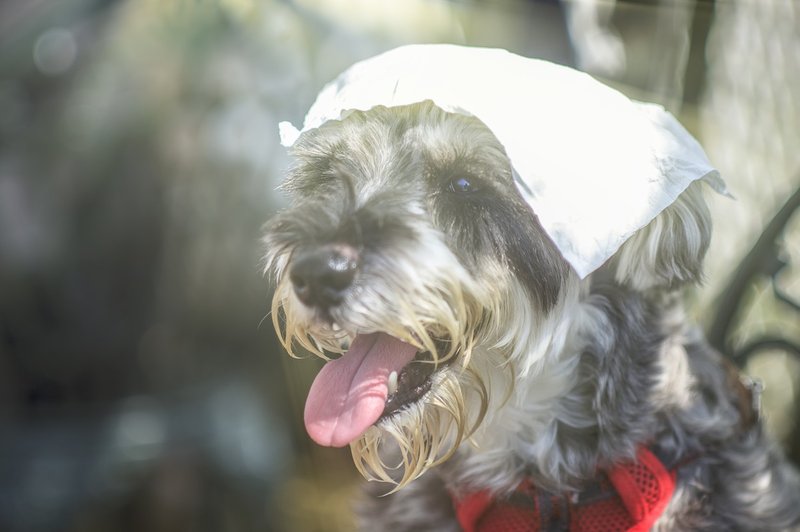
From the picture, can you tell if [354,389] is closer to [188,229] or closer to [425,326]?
[425,326]

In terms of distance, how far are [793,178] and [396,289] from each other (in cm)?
189

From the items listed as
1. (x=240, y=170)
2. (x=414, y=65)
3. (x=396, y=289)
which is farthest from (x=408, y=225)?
(x=240, y=170)

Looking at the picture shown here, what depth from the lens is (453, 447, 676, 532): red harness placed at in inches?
54.6

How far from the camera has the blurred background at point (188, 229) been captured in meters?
2.34

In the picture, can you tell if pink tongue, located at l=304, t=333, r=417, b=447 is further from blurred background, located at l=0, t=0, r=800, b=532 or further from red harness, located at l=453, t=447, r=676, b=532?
blurred background, located at l=0, t=0, r=800, b=532

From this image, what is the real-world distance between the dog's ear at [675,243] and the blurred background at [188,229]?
2.66 ft

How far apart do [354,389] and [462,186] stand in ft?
1.35

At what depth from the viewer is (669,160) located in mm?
1161

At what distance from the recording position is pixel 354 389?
48.5 inches

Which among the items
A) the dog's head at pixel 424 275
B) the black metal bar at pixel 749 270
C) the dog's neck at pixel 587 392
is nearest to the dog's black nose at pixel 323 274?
the dog's head at pixel 424 275

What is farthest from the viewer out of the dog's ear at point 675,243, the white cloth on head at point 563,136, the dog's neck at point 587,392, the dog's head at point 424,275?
the dog's neck at point 587,392

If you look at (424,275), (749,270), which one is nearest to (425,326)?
(424,275)

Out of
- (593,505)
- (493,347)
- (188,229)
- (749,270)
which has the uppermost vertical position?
(493,347)

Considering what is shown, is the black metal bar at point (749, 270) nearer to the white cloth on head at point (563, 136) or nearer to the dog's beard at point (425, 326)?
the white cloth on head at point (563, 136)
